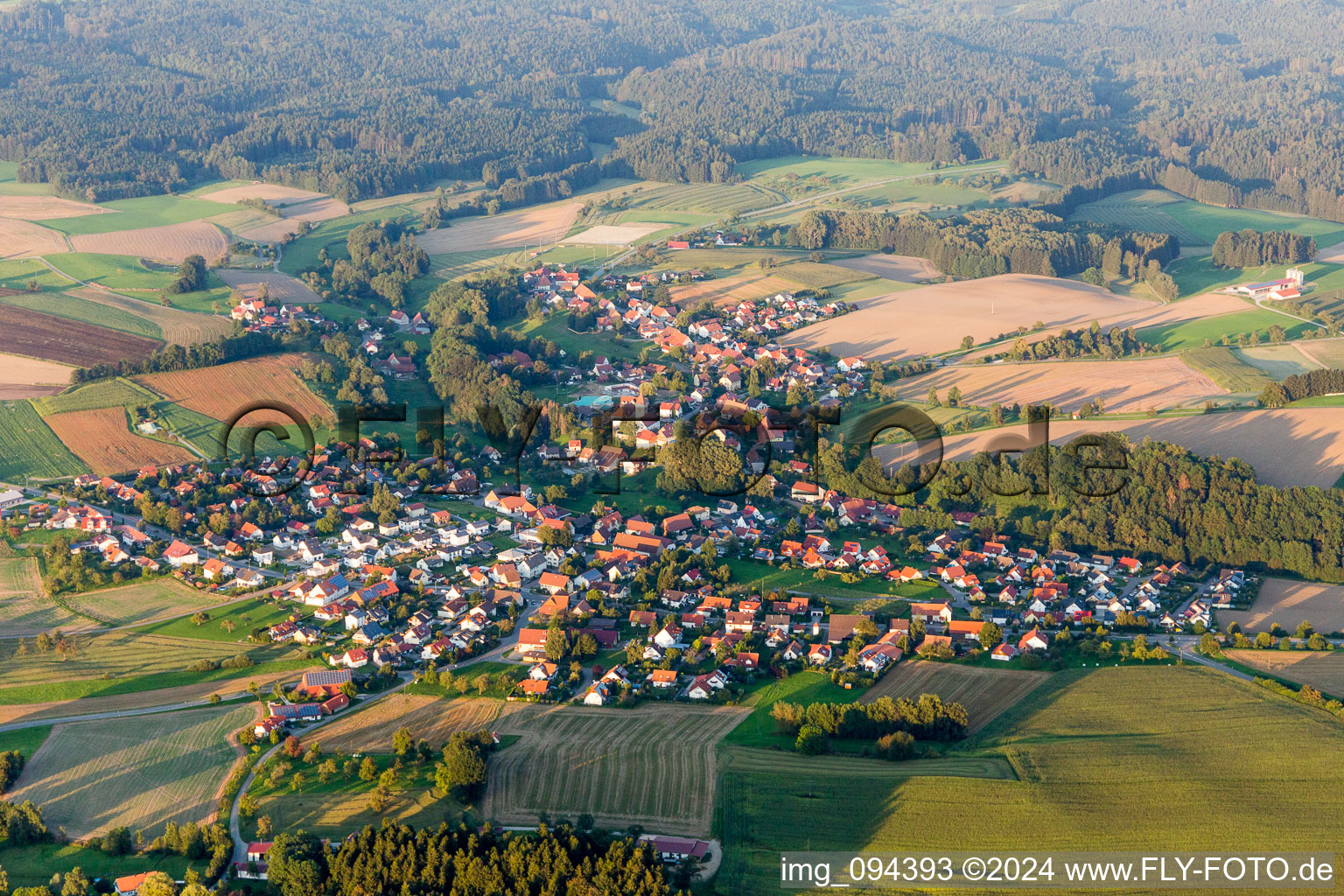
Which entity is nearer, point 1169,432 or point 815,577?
point 815,577

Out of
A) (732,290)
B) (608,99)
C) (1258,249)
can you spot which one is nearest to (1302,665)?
(732,290)

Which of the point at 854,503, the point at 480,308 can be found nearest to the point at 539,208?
the point at 480,308

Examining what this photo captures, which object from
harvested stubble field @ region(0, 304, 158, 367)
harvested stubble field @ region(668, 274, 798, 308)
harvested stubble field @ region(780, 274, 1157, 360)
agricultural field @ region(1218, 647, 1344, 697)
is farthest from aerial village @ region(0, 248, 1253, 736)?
harvested stubble field @ region(668, 274, 798, 308)

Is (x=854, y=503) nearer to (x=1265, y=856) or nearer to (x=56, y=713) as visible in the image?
(x=1265, y=856)

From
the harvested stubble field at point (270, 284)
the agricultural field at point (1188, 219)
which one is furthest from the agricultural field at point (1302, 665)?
the agricultural field at point (1188, 219)

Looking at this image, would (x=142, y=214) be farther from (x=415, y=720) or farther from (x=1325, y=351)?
(x=1325, y=351)

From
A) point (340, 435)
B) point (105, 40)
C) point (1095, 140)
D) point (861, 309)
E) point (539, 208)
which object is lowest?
point (340, 435)
